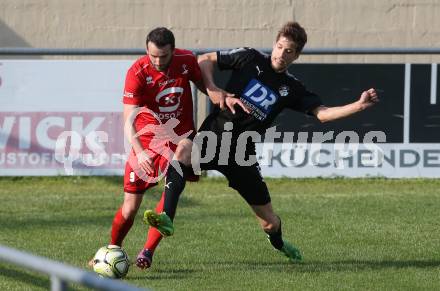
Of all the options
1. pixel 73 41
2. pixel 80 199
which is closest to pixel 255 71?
pixel 80 199

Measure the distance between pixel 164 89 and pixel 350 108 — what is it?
1373mm

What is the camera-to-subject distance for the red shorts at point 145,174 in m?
7.61

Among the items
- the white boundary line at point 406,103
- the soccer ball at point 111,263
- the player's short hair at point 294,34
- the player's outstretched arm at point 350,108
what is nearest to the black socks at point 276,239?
the player's outstretched arm at point 350,108

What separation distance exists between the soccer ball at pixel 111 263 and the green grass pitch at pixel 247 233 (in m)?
0.12

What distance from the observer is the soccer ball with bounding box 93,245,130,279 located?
744 cm

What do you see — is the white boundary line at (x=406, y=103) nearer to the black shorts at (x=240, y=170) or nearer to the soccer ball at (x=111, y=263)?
the black shorts at (x=240, y=170)

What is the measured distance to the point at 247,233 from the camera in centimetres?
972

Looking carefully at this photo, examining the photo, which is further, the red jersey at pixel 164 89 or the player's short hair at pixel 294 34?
the red jersey at pixel 164 89

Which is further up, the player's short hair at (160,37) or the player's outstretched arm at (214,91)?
the player's short hair at (160,37)

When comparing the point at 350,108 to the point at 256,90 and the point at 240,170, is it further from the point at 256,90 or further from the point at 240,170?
the point at 240,170

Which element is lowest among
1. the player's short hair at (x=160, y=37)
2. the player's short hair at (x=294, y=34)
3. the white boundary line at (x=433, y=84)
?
the white boundary line at (x=433, y=84)

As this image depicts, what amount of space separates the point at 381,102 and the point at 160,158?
20.5ft

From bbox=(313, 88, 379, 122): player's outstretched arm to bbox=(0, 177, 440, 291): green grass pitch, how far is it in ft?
3.88

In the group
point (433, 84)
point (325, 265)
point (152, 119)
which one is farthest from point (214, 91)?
point (433, 84)
